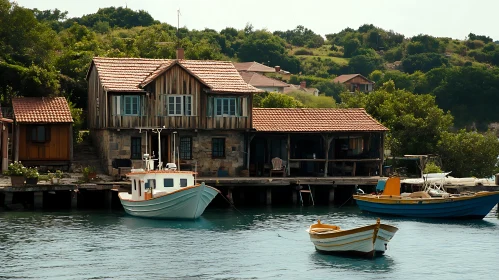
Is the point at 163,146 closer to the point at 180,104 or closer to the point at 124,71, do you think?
the point at 180,104

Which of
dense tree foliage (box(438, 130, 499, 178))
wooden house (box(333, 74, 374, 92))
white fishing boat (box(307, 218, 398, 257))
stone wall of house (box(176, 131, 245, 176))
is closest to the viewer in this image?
white fishing boat (box(307, 218, 398, 257))

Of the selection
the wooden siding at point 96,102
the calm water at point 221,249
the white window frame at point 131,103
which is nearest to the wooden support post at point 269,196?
the calm water at point 221,249

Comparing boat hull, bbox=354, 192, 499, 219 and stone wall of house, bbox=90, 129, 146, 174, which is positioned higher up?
stone wall of house, bbox=90, 129, 146, 174

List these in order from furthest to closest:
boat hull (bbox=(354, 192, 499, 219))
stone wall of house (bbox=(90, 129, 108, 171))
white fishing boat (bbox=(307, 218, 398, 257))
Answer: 1. stone wall of house (bbox=(90, 129, 108, 171))
2. boat hull (bbox=(354, 192, 499, 219))
3. white fishing boat (bbox=(307, 218, 398, 257))

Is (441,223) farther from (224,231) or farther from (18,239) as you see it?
(18,239)

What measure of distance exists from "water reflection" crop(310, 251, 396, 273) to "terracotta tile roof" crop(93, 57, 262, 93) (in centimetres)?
2030

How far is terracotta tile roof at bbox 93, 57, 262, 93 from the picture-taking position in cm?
5991

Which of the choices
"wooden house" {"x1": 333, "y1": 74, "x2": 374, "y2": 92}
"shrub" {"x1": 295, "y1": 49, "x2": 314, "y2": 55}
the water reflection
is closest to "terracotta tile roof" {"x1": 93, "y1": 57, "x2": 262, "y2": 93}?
the water reflection

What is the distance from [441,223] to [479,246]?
7670 mm

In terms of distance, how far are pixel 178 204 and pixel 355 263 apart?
13.1 m

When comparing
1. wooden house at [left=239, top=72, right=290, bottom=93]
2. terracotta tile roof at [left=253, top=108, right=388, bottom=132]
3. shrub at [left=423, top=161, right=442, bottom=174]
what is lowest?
shrub at [left=423, top=161, right=442, bottom=174]

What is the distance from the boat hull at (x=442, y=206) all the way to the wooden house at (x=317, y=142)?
6.59 metres

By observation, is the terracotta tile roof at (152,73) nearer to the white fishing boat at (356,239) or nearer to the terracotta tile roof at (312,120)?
the terracotta tile roof at (312,120)

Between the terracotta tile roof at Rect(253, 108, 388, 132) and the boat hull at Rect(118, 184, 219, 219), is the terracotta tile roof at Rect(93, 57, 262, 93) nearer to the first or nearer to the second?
the terracotta tile roof at Rect(253, 108, 388, 132)
